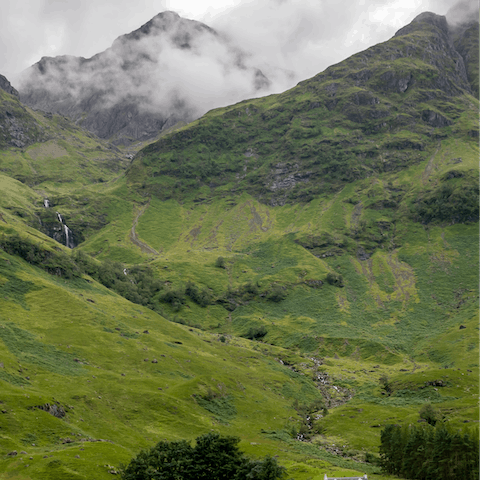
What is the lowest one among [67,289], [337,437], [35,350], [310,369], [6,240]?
[337,437]

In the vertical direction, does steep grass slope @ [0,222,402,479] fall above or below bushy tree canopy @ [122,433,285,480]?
above

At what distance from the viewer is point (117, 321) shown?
142500 millimetres

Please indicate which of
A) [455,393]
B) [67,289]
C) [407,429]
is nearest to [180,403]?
[407,429]

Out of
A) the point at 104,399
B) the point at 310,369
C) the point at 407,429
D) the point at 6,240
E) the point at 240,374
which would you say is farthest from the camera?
the point at 310,369

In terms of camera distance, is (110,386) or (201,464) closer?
(201,464)

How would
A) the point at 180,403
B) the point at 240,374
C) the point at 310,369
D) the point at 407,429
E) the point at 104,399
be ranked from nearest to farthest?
the point at 407,429, the point at 104,399, the point at 180,403, the point at 240,374, the point at 310,369

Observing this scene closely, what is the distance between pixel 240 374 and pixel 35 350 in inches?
2535

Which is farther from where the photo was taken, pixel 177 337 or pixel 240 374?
pixel 177 337

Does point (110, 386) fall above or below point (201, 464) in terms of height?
above

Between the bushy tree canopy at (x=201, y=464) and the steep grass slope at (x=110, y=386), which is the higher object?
the steep grass slope at (x=110, y=386)

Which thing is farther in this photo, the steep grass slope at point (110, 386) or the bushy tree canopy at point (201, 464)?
the steep grass slope at point (110, 386)

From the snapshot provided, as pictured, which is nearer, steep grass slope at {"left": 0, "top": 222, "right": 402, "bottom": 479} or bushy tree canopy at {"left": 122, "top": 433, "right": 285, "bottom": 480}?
bushy tree canopy at {"left": 122, "top": 433, "right": 285, "bottom": 480}

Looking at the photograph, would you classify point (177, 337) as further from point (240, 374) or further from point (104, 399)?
point (104, 399)

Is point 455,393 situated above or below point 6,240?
below
